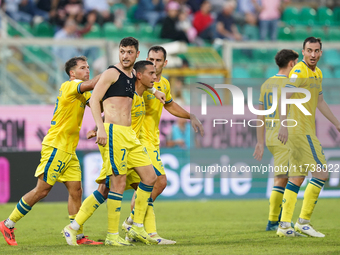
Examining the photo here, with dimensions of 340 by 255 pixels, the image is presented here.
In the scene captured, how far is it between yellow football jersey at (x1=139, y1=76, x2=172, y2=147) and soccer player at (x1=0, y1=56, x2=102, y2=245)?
778 millimetres

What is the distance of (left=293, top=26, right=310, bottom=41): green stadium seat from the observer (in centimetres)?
1614

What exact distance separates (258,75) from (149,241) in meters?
8.17

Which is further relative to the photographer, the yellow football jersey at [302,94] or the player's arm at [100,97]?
the yellow football jersey at [302,94]

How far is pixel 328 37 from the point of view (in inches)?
647

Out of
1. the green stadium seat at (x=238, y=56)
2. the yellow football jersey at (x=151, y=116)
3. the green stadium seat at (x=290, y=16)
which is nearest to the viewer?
the yellow football jersey at (x=151, y=116)

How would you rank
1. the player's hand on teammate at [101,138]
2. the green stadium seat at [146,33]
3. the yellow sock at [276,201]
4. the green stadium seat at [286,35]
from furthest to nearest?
the green stadium seat at [286,35] → the green stadium seat at [146,33] → the yellow sock at [276,201] → the player's hand on teammate at [101,138]

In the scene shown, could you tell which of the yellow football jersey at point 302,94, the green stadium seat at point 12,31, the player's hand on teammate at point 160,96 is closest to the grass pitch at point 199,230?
the yellow football jersey at point 302,94

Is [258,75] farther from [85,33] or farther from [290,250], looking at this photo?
[290,250]

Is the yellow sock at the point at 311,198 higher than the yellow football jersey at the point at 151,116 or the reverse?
the reverse

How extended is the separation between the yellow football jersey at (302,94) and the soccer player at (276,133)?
10.3 inches

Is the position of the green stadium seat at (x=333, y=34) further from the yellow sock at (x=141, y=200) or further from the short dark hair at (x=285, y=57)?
the yellow sock at (x=141, y=200)

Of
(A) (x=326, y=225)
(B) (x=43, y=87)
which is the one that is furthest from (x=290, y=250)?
(B) (x=43, y=87)

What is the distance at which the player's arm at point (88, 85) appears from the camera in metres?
5.76

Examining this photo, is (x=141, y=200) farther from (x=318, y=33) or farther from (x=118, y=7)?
(x=318, y=33)
